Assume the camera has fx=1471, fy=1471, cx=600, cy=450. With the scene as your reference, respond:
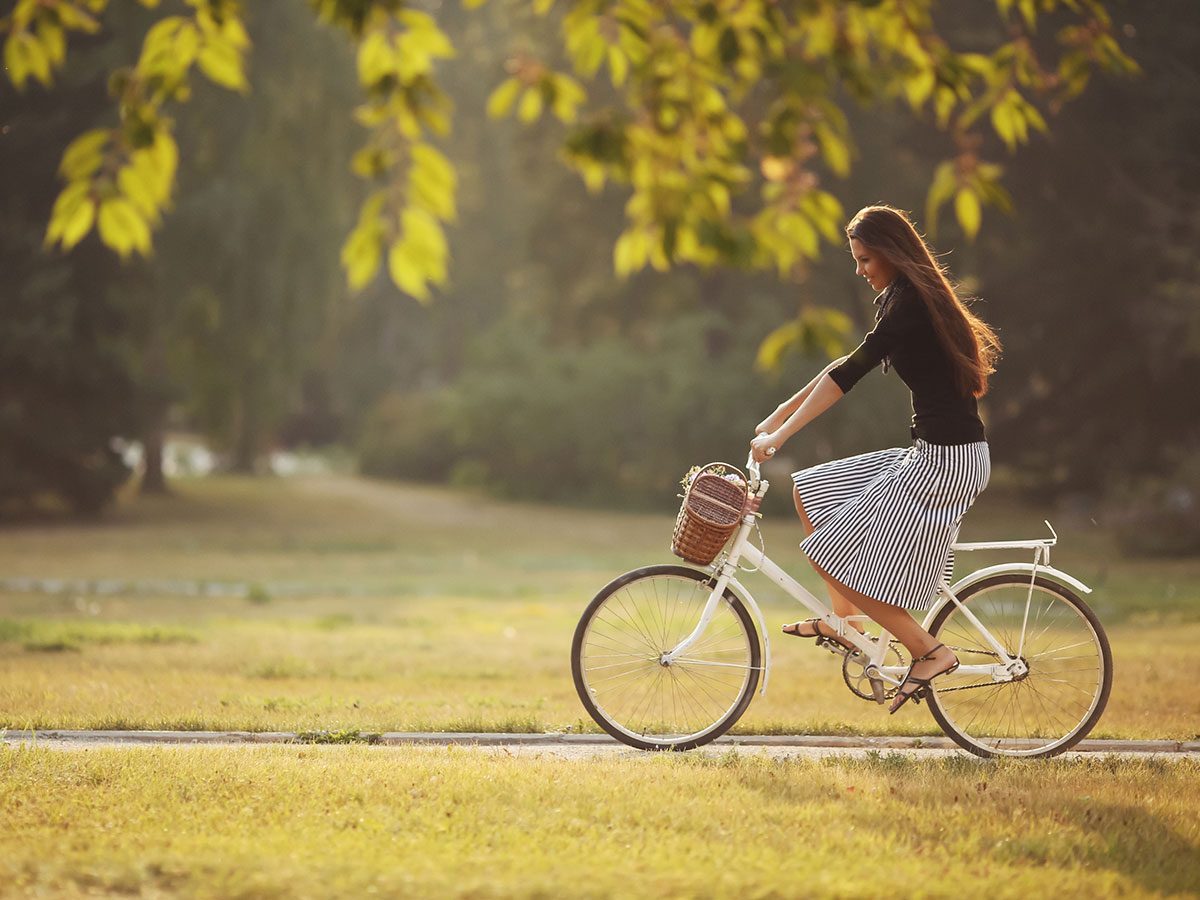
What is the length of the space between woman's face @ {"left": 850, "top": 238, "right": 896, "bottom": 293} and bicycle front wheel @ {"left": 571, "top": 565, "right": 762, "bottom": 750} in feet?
4.84

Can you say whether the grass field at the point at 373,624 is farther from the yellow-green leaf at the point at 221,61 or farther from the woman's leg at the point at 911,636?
the yellow-green leaf at the point at 221,61

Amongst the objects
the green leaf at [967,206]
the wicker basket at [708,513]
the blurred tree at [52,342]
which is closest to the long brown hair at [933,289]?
the green leaf at [967,206]

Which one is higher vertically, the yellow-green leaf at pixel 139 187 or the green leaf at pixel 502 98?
the green leaf at pixel 502 98

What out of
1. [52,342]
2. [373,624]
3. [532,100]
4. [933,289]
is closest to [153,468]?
[52,342]

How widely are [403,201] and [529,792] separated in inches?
95.9

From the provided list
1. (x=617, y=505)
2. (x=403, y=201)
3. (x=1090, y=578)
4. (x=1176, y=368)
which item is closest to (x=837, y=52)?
(x=403, y=201)

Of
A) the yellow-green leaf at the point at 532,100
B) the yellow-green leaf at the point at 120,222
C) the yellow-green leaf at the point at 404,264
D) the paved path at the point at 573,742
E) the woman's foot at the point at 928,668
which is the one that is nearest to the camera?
the yellow-green leaf at the point at 404,264

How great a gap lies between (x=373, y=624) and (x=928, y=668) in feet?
26.1

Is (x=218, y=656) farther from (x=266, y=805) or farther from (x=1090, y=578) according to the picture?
(x=1090, y=578)

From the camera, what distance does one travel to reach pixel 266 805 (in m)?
5.23

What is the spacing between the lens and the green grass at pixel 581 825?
4383 millimetres

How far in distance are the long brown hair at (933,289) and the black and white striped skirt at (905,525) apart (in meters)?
0.32

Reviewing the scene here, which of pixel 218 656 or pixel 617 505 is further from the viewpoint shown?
pixel 617 505

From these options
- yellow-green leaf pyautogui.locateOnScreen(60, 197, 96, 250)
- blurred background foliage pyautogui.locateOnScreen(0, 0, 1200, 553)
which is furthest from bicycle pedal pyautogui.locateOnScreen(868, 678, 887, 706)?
blurred background foliage pyautogui.locateOnScreen(0, 0, 1200, 553)
